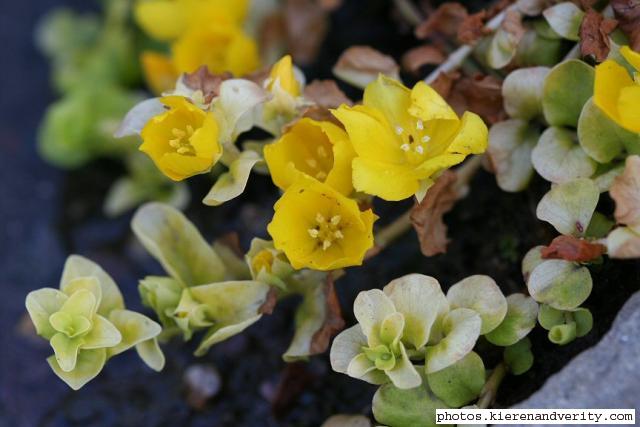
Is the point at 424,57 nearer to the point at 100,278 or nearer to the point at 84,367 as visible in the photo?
the point at 100,278

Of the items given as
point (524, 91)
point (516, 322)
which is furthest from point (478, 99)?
point (516, 322)

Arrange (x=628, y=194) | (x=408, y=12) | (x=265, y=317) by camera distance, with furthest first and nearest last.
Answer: (x=408, y=12)
(x=265, y=317)
(x=628, y=194)

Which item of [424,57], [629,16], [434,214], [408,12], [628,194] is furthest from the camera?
[408,12]

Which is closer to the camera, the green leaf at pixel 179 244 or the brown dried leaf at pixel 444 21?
the green leaf at pixel 179 244

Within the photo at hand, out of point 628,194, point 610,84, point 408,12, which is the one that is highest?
point 610,84

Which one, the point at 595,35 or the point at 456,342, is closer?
the point at 456,342

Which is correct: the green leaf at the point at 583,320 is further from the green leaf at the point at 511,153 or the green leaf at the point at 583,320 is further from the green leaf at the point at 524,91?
the green leaf at the point at 524,91

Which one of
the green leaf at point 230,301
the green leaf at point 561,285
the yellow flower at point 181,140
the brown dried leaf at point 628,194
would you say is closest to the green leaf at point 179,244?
the green leaf at point 230,301
